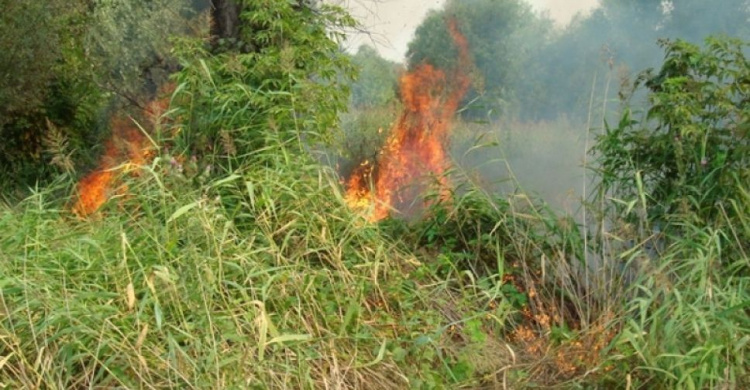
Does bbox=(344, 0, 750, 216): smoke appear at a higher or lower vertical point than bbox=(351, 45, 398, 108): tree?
lower

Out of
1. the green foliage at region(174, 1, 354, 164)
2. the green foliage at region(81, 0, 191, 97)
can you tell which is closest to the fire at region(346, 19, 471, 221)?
the green foliage at region(174, 1, 354, 164)

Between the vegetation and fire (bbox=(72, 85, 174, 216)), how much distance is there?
12 centimetres

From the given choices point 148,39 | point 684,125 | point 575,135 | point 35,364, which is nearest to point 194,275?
point 35,364

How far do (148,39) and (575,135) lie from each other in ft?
19.7

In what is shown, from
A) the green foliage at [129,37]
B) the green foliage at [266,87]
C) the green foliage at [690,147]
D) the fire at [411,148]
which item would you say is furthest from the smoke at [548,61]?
the green foliage at [129,37]

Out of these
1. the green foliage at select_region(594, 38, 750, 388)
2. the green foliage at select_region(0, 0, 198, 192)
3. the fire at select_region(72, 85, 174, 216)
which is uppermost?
the green foliage at select_region(0, 0, 198, 192)

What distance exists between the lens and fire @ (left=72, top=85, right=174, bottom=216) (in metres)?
5.99

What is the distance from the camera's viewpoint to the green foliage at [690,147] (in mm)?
6293

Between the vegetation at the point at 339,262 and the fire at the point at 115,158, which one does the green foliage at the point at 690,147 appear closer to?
the vegetation at the point at 339,262

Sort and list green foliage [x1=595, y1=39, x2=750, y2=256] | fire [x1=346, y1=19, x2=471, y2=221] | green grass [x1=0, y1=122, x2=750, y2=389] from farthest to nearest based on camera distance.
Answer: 1. fire [x1=346, y1=19, x2=471, y2=221]
2. green foliage [x1=595, y1=39, x2=750, y2=256]
3. green grass [x1=0, y1=122, x2=750, y2=389]

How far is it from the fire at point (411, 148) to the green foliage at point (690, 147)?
218 cm

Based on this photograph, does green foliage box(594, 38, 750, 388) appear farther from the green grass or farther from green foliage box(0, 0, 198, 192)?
green foliage box(0, 0, 198, 192)

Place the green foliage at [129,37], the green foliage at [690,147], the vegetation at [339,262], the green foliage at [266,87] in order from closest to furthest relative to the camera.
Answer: the vegetation at [339,262] < the green foliage at [690,147] < the green foliage at [266,87] < the green foliage at [129,37]

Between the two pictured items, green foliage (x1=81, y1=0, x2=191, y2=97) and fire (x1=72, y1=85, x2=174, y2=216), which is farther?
green foliage (x1=81, y1=0, x2=191, y2=97)
